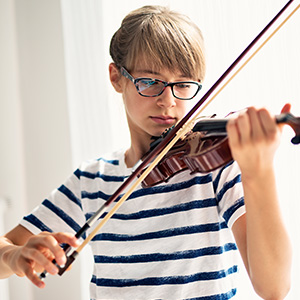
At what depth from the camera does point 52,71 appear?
71.9 inches

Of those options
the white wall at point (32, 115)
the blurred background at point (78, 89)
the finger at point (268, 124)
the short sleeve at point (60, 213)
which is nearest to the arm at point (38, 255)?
the short sleeve at point (60, 213)

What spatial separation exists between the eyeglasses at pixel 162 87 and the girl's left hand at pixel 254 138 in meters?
0.32

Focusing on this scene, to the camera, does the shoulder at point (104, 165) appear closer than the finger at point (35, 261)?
No

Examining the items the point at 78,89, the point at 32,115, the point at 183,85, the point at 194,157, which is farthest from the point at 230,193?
the point at 32,115

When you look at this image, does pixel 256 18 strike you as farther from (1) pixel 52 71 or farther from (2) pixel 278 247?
(1) pixel 52 71

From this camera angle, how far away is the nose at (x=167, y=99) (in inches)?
39.7

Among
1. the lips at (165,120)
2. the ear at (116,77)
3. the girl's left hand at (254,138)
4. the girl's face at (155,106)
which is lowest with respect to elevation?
the girl's left hand at (254,138)

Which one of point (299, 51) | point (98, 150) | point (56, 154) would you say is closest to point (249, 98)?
point (299, 51)

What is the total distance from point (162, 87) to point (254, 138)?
0.38 meters

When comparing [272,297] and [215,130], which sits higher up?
[215,130]

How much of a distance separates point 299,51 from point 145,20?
0.42 meters

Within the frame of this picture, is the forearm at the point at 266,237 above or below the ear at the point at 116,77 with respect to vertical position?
below

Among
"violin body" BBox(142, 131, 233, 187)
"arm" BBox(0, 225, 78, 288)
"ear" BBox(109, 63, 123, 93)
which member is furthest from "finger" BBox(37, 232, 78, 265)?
"ear" BBox(109, 63, 123, 93)

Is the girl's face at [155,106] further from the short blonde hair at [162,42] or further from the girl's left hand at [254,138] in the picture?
the girl's left hand at [254,138]
